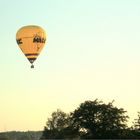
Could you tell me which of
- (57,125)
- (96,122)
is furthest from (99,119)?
(57,125)

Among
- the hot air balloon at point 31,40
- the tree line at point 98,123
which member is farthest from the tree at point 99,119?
the hot air balloon at point 31,40

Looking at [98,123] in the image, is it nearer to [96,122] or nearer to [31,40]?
[96,122]

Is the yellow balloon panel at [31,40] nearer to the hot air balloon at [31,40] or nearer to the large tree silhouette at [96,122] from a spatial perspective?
the hot air balloon at [31,40]

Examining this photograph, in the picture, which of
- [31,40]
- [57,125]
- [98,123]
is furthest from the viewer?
[57,125]

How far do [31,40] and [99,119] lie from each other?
183 feet

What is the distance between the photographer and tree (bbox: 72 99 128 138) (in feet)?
445

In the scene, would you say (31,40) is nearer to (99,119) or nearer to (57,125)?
(99,119)

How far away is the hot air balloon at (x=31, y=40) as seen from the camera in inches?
3396

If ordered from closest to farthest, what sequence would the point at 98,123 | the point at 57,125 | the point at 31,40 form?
the point at 31,40 < the point at 98,123 < the point at 57,125

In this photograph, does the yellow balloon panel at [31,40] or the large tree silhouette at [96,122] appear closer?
the yellow balloon panel at [31,40]

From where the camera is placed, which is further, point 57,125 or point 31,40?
point 57,125

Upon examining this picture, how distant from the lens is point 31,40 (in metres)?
86.6

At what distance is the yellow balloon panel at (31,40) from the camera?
86250 mm

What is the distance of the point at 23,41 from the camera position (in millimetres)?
87000
